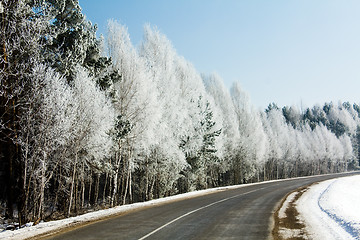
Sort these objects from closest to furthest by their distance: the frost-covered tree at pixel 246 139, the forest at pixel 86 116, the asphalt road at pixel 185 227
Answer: the asphalt road at pixel 185 227 → the forest at pixel 86 116 → the frost-covered tree at pixel 246 139

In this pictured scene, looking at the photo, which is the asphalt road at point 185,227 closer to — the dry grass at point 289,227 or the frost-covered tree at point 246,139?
the dry grass at point 289,227

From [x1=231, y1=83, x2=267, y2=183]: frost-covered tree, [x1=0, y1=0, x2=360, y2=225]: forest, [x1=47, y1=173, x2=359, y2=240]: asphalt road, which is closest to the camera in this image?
[x1=47, y1=173, x2=359, y2=240]: asphalt road

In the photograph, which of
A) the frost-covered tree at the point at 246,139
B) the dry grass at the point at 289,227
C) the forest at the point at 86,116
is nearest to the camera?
the dry grass at the point at 289,227

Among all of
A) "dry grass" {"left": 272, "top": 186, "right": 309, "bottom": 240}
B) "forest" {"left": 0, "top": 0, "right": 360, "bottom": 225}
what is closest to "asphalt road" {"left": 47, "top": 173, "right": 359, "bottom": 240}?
"dry grass" {"left": 272, "top": 186, "right": 309, "bottom": 240}

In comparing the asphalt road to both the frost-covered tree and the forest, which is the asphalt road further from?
the frost-covered tree

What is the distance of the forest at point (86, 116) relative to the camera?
38.6ft

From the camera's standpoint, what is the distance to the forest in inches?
463

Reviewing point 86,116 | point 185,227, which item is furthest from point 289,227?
point 86,116

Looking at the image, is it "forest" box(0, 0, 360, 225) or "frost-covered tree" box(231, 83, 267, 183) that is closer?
"forest" box(0, 0, 360, 225)

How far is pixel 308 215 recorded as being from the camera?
36.9 feet

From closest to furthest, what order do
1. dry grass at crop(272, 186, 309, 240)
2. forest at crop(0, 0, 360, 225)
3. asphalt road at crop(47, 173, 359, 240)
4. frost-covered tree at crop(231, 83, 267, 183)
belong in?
dry grass at crop(272, 186, 309, 240)
asphalt road at crop(47, 173, 359, 240)
forest at crop(0, 0, 360, 225)
frost-covered tree at crop(231, 83, 267, 183)

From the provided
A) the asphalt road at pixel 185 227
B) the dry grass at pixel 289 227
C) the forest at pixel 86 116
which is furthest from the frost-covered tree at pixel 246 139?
the dry grass at pixel 289 227

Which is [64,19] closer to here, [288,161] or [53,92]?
[53,92]

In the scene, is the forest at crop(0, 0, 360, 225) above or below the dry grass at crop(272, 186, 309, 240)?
above
